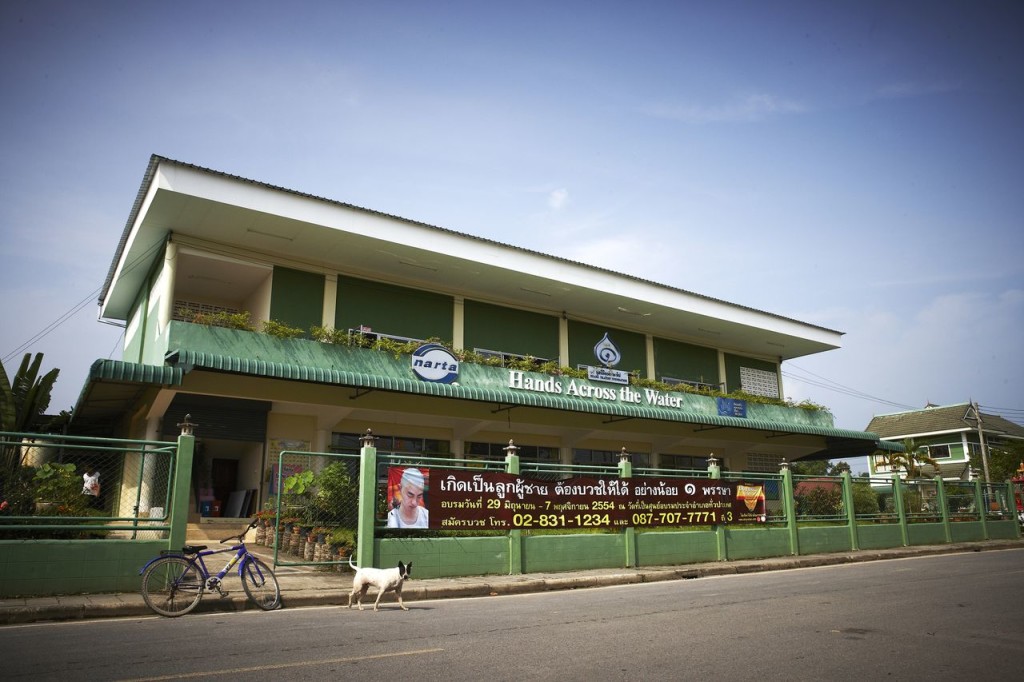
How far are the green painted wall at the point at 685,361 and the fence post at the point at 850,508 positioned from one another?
29.5 feet

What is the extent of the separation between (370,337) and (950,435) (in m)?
49.7

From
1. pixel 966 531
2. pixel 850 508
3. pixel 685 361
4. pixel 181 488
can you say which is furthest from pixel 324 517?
pixel 966 531

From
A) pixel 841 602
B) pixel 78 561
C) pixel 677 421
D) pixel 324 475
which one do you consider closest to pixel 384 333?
pixel 324 475

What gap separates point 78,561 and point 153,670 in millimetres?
5014

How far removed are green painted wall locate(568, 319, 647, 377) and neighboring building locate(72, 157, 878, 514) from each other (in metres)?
0.06

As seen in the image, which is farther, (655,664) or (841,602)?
(841,602)

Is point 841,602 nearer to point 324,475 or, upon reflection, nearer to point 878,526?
point 324,475

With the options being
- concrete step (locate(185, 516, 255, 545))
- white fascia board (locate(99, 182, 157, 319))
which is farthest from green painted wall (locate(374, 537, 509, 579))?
white fascia board (locate(99, 182, 157, 319))

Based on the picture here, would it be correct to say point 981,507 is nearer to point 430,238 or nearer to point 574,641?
point 430,238

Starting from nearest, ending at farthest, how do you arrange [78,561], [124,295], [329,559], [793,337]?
[78,561]
[329,559]
[124,295]
[793,337]

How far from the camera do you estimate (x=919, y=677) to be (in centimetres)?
581

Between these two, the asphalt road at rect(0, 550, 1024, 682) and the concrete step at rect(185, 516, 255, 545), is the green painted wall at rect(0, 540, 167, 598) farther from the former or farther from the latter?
the concrete step at rect(185, 516, 255, 545)

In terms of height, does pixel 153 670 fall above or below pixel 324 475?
below

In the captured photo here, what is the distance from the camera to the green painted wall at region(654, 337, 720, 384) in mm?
28609
